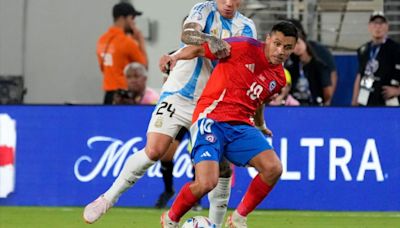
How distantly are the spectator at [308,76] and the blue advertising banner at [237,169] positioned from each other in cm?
122

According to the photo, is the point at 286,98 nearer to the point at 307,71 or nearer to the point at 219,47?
the point at 307,71

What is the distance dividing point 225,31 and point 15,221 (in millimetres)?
3433

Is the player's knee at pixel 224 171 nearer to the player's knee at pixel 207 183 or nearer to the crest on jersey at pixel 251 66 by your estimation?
the player's knee at pixel 207 183

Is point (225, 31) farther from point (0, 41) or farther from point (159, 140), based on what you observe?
point (0, 41)

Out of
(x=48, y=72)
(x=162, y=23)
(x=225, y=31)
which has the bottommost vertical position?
(x=48, y=72)

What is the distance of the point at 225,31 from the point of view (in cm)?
1055

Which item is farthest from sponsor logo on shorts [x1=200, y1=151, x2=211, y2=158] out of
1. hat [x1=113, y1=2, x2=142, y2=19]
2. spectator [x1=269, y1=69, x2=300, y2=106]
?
hat [x1=113, y1=2, x2=142, y2=19]

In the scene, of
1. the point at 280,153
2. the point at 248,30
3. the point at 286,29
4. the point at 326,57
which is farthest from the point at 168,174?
the point at 286,29

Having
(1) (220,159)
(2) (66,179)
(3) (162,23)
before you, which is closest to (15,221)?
(2) (66,179)

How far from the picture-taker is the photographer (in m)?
15.6

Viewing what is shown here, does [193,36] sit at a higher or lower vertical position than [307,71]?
higher

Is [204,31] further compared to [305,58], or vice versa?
[305,58]

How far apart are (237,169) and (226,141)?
4730 millimetres

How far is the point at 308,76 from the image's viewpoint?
52.5 ft
